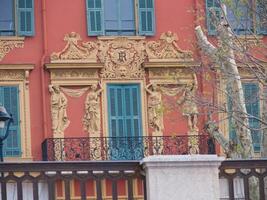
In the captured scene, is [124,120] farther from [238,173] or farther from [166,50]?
[238,173]

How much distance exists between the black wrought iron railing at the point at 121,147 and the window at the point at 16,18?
309 centimetres

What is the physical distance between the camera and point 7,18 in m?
30.4

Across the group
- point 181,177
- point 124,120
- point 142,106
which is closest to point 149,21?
point 142,106

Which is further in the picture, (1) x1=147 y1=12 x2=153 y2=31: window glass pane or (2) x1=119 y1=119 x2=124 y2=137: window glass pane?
(1) x1=147 y1=12 x2=153 y2=31: window glass pane

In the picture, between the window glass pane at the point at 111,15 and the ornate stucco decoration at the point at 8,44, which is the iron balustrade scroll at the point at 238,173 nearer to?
the ornate stucco decoration at the point at 8,44

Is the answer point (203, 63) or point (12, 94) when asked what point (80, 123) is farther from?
point (203, 63)

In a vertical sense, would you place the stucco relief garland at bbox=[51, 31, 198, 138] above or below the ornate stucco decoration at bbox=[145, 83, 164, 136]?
above

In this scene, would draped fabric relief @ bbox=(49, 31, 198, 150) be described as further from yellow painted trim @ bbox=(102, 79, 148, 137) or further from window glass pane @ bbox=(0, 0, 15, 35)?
window glass pane @ bbox=(0, 0, 15, 35)

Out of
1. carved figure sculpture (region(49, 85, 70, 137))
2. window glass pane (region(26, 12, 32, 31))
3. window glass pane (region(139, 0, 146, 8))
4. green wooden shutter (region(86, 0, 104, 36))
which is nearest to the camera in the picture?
carved figure sculpture (region(49, 85, 70, 137))

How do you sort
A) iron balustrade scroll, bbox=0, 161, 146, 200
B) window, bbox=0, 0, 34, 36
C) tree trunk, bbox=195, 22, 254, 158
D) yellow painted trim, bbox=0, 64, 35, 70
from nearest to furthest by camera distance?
1. iron balustrade scroll, bbox=0, 161, 146, 200
2. tree trunk, bbox=195, 22, 254, 158
3. yellow painted trim, bbox=0, 64, 35, 70
4. window, bbox=0, 0, 34, 36

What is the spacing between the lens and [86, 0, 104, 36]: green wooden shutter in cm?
3080

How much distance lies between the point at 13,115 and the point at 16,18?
2.62 metres

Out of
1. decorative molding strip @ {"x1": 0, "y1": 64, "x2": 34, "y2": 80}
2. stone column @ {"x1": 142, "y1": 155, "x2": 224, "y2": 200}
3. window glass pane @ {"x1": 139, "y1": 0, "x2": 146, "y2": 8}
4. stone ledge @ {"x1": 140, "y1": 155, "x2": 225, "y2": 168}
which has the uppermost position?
window glass pane @ {"x1": 139, "y1": 0, "x2": 146, "y2": 8}

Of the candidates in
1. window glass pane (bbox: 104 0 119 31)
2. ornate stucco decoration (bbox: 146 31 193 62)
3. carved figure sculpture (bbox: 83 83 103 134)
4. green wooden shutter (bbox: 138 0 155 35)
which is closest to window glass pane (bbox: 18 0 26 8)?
window glass pane (bbox: 104 0 119 31)
